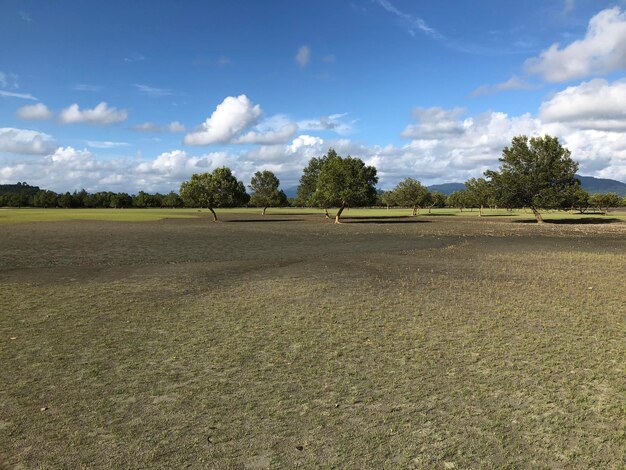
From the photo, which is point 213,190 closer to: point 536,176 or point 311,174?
point 311,174

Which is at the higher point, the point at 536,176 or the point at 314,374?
the point at 536,176

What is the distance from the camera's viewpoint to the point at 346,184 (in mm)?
74625

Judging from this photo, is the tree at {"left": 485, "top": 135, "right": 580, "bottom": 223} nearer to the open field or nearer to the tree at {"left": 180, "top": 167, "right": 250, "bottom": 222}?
the tree at {"left": 180, "top": 167, "right": 250, "bottom": 222}

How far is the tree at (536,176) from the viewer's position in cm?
7494

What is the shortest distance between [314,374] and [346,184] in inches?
2647

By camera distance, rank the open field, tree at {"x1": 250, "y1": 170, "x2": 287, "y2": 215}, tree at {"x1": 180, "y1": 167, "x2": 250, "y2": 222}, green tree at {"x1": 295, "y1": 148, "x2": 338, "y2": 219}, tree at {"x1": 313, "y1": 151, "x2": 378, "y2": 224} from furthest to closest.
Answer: tree at {"x1": 250, "y1": 170, "x2": 287, "y2": 215}, green tree at {"x1": 295, "y1": 148, "x2": 338, "y2": 219}, tree at {"x1": 180, "y1": 167, "x2": 250, "y2": 222}, tree at {"x1": 313, "y1": 151, "x2": 378, "y2": 224}, the open field

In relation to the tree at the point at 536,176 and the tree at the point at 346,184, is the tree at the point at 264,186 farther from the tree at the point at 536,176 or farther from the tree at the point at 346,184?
the tree at the point at 536,176

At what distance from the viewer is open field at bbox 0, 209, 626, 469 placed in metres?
6.09

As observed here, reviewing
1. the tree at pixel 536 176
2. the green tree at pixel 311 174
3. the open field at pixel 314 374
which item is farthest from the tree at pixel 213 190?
the open field at pixel 314 374

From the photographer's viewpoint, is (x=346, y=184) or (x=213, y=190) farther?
(x=213, y=190)

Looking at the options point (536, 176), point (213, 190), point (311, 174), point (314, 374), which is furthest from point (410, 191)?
point (314, 374)

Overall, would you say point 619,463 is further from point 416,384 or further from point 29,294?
point 29,294

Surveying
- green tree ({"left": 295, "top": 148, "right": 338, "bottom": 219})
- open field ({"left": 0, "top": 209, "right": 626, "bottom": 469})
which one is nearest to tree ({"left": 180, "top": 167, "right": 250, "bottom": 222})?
green tree ({"left": 295, "top": 148, "right": 338, "bottom": 219})

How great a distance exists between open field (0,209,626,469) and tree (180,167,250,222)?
68589 mm
